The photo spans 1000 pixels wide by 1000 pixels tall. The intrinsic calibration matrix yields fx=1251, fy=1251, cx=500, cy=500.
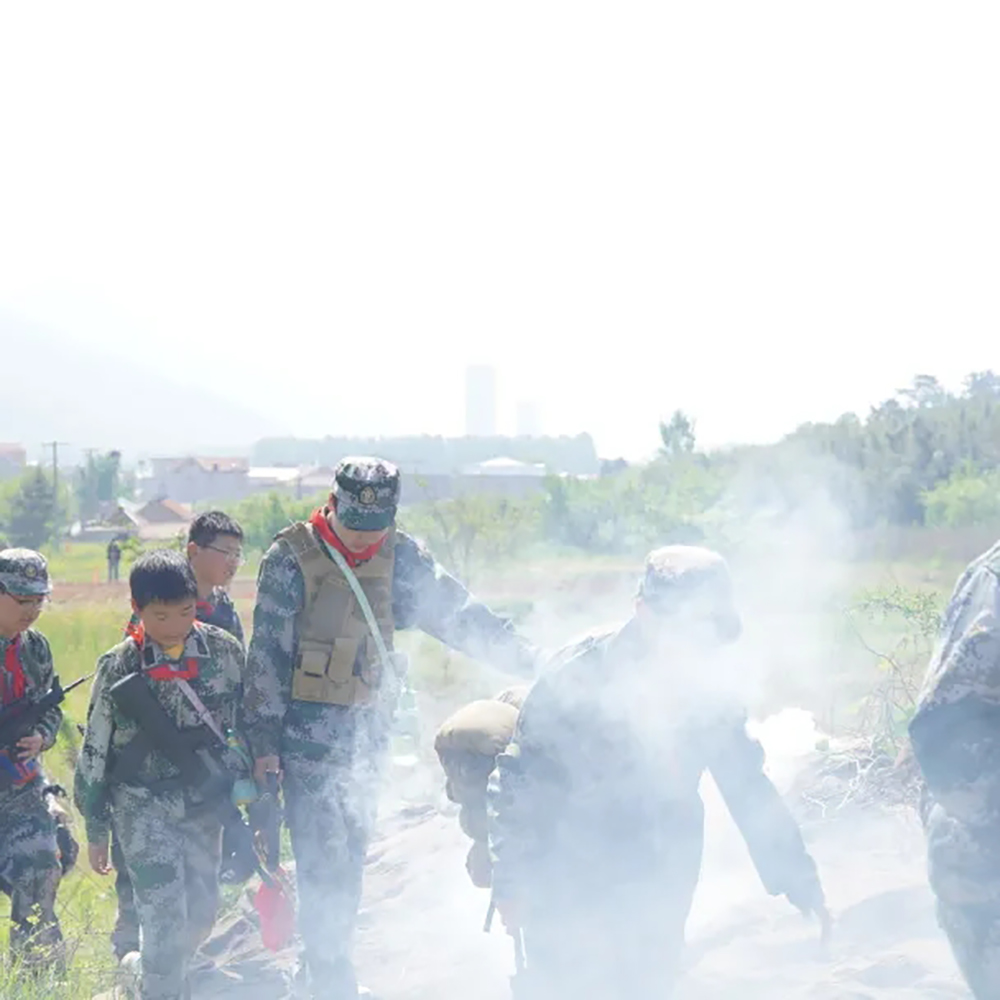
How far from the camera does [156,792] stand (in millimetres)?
3857

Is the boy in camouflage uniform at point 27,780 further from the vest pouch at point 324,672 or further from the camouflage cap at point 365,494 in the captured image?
the camouflage cap at point 365,494

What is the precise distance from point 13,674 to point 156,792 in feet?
3.32

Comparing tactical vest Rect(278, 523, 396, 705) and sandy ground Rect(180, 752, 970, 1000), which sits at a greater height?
tactical vest Rect(278, 523, 396, 705)

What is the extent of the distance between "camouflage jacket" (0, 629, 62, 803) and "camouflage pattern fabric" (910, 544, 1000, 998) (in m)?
3.11

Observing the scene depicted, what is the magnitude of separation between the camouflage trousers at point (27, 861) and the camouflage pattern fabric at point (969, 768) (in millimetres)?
3154

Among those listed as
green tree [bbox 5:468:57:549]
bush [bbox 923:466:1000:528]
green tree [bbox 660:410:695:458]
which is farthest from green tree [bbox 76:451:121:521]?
bush [bbox 923:466:1000:528]

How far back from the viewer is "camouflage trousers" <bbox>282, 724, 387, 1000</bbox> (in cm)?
403

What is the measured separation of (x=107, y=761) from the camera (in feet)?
12.7

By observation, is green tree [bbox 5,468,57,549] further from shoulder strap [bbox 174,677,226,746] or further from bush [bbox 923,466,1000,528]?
shoulder strap [bbox 174,677,226,746]

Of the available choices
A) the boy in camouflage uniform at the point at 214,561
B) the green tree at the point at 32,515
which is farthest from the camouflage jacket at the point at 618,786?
the green tree at the point at 32,515

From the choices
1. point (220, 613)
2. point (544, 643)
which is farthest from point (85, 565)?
point (220, 613)

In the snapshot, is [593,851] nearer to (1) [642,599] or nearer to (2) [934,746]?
(1) [642,599]

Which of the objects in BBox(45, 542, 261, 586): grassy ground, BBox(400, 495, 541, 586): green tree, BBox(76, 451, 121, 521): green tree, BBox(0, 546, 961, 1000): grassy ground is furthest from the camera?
BBox(76, 451, 121, 521): green tree

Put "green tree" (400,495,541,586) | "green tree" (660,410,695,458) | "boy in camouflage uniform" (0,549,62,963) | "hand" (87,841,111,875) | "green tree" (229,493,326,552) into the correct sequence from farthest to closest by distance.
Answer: "green tree" (660,410,695,458) → "green tree" (229,493,326,552) → "green tree" (400,495,541,586) → "boy in camouflage uniform" (0,549,62,963) → "hand" (87,841,111,875)
